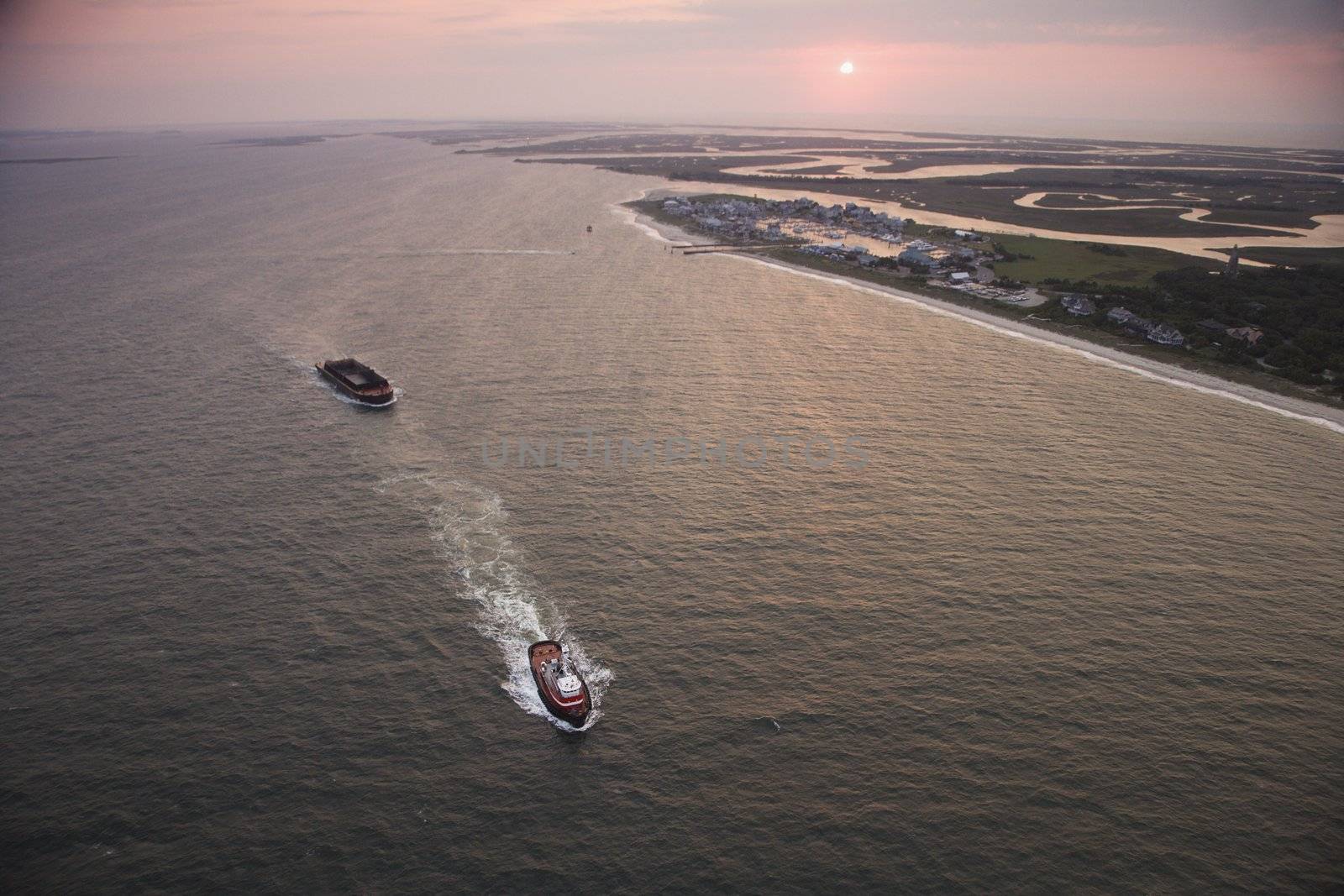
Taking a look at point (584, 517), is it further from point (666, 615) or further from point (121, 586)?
point (121, 586)

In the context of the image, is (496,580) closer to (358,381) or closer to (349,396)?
(349,396)

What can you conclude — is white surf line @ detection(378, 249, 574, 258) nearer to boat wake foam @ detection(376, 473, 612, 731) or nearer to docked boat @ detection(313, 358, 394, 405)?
docked boat @ detection(313, 358, 394, 405)

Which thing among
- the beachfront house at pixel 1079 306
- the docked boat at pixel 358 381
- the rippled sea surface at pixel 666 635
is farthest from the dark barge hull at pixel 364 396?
the beachfront house at pixel 1079 306

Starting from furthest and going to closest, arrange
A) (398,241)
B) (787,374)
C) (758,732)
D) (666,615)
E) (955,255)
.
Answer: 1. (398,241)
2. (955,255)
3. (787,374)
4. (666,615)
5. (758,732)

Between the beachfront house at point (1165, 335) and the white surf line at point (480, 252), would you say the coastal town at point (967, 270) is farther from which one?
the white surf line at point (480, 252)

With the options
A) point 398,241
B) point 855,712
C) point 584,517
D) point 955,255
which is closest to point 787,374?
point 584,517
